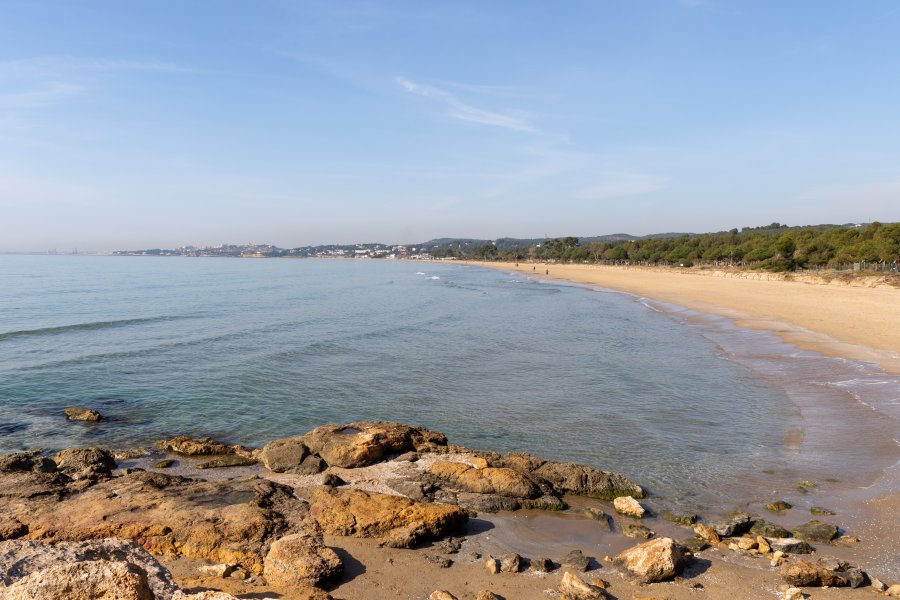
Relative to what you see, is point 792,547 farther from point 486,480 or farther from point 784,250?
point 784,250

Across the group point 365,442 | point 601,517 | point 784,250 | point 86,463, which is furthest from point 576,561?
point 784,250

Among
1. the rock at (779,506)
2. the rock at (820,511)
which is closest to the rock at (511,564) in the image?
the rock at (779,506)

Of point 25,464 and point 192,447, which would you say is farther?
point 192,447

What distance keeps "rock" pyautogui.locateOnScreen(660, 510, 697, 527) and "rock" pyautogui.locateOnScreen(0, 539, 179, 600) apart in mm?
7690

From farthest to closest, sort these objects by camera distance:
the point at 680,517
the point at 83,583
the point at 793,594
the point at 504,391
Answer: the point at 504,391, the point at 680,517, the point at 793,594, the point at 83,583

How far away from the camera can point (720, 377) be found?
64.1 ft

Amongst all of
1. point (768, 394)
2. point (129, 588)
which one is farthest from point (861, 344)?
point (129, 588)

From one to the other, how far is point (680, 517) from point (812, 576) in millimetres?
2377

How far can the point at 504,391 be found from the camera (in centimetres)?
1809

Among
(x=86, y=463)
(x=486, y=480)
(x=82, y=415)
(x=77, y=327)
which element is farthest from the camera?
(x=77, y=327)

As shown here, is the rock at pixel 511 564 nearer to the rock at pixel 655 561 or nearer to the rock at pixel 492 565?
the rock at pixel 492 565

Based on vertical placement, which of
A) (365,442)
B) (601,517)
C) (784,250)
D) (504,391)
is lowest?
(504,391)

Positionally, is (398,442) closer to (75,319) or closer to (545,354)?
(545,354)

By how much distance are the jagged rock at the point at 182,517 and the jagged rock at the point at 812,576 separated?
22.9ft
